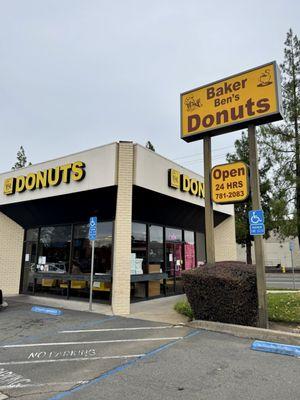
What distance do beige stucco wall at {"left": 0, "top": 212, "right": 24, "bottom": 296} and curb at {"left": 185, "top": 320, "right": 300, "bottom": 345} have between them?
9.63 m

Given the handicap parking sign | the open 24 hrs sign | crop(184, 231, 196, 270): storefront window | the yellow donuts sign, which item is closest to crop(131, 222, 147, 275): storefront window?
the yellow donuts sign

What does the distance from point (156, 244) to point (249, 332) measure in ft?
22.1

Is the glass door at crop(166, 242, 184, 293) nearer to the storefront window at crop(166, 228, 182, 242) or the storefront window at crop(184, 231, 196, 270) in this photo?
the storefront window at crop(166, 228, 182, 242)

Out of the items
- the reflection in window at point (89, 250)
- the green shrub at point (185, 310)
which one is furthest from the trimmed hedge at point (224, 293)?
the reflection in window at point (89, 250)

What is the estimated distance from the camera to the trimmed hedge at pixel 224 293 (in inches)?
292

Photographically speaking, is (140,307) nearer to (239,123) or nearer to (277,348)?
(277,348)

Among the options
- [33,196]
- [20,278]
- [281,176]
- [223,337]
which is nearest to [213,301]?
[223,337]

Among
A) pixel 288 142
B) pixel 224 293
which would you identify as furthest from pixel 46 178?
pixel 288 142

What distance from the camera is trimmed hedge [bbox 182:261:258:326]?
7418 millimetres

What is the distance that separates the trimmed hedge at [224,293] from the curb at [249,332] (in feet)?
0.66

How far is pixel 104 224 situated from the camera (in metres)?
12.2

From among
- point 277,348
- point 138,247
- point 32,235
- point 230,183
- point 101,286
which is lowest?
point 277,348

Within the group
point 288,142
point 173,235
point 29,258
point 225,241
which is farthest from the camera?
point 288,142

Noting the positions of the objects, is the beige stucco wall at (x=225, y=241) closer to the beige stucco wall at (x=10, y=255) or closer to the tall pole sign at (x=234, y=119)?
the tall pole sign at (x=234, y=119)
